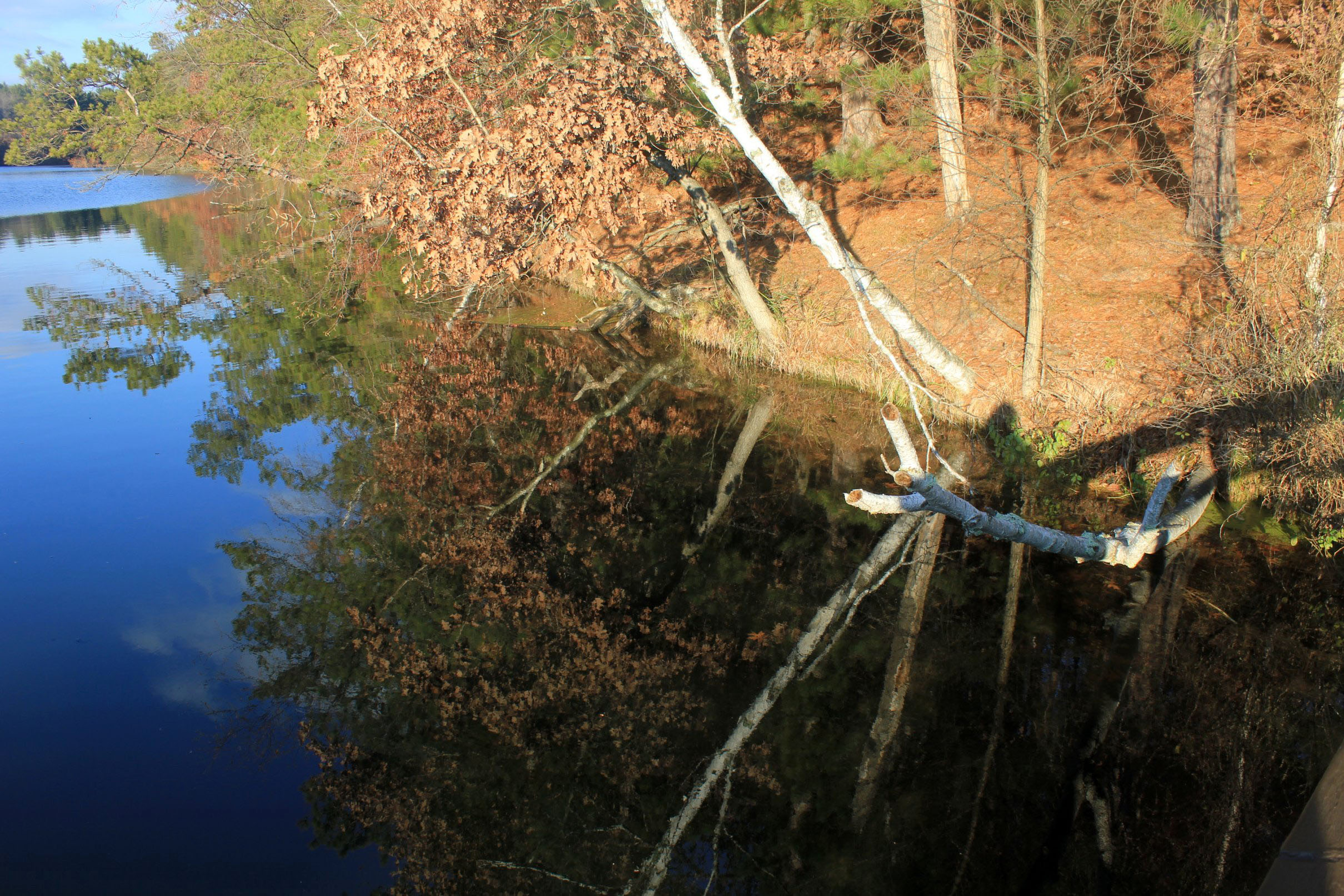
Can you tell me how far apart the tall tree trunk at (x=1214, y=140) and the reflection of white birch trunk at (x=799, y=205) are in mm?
3202

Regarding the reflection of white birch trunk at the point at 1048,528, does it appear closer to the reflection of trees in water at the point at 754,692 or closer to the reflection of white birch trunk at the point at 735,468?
the reflection of trees in water at the point at 754,692

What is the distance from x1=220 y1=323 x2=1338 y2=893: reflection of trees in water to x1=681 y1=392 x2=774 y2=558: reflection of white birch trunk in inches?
3.9

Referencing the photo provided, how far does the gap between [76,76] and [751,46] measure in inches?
1196

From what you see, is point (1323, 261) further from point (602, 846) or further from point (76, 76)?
point (76, 76)

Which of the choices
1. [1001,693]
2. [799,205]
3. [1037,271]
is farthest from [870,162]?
[1001,693]

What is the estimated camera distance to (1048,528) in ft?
23.7

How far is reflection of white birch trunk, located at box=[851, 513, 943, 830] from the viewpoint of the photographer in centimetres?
533

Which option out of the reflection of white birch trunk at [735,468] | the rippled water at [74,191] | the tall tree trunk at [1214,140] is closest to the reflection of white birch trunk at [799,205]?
the reflection of white birch trunk at [735,468]

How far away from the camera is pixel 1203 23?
9281 millimetres

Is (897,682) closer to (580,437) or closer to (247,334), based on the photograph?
(580,437)

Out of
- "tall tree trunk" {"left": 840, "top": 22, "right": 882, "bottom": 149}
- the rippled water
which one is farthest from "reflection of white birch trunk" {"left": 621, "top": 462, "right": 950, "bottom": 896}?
the rippled water

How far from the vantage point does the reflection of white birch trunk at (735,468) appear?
8.63m

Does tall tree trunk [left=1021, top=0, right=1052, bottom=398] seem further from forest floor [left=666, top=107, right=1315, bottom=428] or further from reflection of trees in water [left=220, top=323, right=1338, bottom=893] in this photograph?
reflection of trees in water [left=220, top=323, right=1338, bottom=893]

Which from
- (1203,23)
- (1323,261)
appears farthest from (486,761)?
(1203,23)
